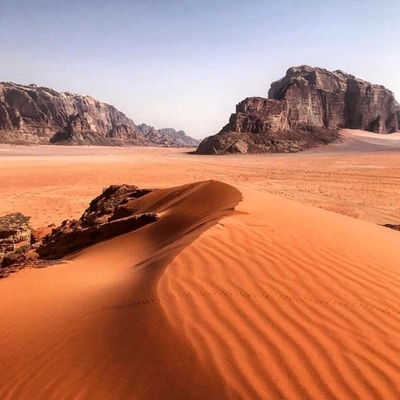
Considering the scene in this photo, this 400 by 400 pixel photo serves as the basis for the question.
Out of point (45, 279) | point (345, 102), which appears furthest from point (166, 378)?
point (345, 102)

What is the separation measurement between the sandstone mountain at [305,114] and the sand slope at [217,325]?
52.6m

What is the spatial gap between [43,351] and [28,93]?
129m

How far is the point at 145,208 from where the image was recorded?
862cm

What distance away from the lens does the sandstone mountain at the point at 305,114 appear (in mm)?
59500

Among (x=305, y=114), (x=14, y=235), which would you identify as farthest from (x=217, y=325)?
(x=305, y=114)

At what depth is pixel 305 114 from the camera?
7806 cm

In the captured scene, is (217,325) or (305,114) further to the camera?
(305,114)

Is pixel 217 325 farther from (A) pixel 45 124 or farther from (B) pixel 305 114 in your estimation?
(A) pixel 45 124

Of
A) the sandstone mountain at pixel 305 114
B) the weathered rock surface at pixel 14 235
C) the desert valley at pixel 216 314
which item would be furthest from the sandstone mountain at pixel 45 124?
the desert valley at pixel 216 314

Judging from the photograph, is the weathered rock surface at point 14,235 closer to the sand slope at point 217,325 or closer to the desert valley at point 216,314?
the desert valley at point 216,314

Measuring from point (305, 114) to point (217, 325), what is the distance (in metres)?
82.5

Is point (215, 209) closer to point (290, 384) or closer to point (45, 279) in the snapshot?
point (45, 279)

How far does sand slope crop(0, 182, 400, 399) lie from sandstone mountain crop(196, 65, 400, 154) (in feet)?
173

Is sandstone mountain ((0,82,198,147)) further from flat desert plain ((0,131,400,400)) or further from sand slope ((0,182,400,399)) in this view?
sand slope ((0,182,400,399))
